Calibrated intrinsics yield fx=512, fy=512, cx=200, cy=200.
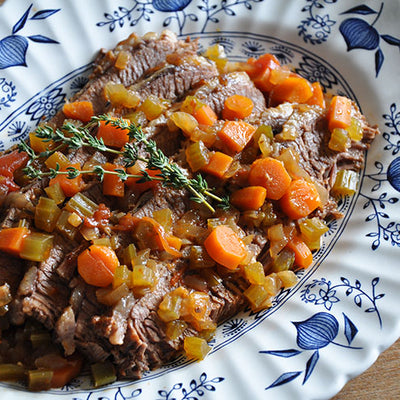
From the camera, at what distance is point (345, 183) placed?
538 centimetres

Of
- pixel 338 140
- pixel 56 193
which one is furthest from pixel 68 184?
pixel 338 140

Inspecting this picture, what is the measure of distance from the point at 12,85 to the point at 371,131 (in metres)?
4.13

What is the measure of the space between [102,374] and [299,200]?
2.31 m

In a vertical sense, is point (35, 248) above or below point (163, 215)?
above

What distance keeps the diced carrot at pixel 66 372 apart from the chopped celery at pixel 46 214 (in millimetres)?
1122

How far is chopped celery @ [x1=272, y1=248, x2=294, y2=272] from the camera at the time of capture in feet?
15.7

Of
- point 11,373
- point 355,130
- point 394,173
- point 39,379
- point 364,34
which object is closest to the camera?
point 39,379

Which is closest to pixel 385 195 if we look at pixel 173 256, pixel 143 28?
pixel 173 256

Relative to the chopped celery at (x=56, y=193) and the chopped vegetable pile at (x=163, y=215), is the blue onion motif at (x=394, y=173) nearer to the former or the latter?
the chopped vegetable pile at (x=163, y=215)

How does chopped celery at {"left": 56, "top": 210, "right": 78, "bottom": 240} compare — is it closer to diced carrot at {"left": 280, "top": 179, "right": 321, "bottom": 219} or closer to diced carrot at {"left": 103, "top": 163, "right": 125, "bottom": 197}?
diced carrot at {"left": 103, "top": 163, "right": 125, "bottom": 197}

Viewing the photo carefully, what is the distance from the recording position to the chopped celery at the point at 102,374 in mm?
4117

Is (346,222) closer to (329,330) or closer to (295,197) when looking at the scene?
(295,197)

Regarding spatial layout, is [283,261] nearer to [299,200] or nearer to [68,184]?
[299,200]

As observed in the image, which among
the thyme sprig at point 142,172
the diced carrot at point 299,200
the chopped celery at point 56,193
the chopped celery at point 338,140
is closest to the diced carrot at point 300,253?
the diced carrot at point 299,200
